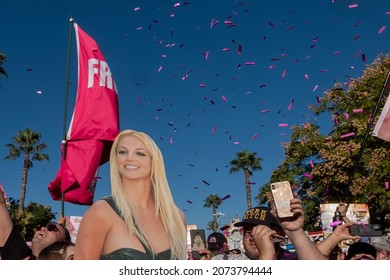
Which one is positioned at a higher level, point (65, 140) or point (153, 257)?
point (65, 140)

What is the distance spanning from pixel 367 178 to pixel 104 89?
19.1 meters

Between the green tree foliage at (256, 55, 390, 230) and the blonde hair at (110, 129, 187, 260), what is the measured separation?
2065cm

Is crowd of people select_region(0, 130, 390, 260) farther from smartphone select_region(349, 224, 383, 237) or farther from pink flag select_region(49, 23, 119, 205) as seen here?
pink flag select_region(49, 23, 119, 205)

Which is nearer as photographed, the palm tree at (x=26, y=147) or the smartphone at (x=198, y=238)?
the smartphone at (x=198, y=238)

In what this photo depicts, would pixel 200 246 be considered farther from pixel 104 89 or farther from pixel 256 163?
pixel 256 163

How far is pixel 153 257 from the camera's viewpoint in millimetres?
3209

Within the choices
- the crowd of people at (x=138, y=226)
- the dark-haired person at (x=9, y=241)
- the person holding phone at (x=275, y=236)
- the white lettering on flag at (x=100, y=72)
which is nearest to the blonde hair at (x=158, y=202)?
the crowd of people at (x=138, y=226)

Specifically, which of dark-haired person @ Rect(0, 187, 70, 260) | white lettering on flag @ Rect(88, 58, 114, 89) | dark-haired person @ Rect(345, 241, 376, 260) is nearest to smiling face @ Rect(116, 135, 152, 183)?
dark-haired person @ Rect(0, 187, 70, 260)

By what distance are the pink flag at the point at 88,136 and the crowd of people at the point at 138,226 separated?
3626 mm

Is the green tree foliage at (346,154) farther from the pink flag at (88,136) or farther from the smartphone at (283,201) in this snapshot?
the smartphone at (283,201)

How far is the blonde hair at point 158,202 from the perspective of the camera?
3.31 metres

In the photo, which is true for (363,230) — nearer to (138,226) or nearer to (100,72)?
(138,226)
